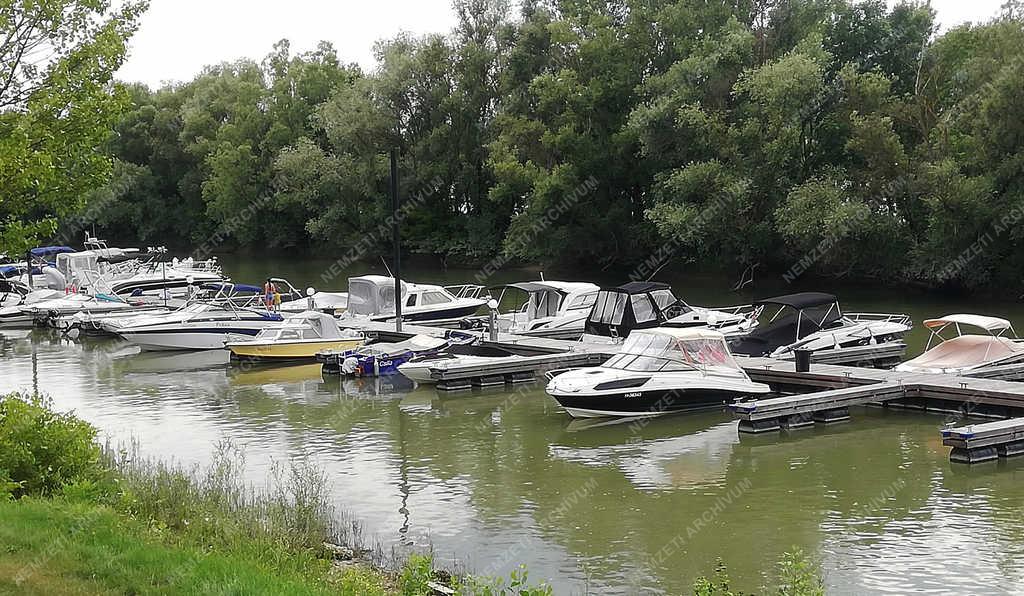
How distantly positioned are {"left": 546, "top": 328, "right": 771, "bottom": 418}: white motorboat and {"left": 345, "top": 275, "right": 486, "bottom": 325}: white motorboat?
1460 cm

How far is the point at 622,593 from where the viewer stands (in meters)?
11.8

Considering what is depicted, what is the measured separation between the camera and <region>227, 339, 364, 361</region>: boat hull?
30.2 meters

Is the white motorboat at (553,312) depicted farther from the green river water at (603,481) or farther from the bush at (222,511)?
the bush at (222,511)

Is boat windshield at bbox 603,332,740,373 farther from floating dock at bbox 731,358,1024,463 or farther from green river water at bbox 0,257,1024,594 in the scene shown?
floating dock at bbox 731,358,1024,463

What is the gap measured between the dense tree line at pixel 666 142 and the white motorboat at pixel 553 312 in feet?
42.0

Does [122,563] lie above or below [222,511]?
above

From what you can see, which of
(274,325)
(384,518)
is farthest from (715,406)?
(274,325)

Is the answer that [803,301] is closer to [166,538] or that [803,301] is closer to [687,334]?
[687,334]

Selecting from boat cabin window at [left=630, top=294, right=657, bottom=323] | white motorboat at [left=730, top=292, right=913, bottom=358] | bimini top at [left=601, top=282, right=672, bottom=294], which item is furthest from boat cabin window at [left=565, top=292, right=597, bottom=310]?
white motorboat at [left=730, top=292, right=913, bottom=358]

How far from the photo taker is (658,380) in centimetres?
2147

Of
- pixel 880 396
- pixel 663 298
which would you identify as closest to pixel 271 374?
pixel 663 298

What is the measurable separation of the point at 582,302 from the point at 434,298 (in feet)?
20.4

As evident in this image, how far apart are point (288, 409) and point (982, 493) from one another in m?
14.7

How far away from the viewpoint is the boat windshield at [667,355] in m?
21.8
